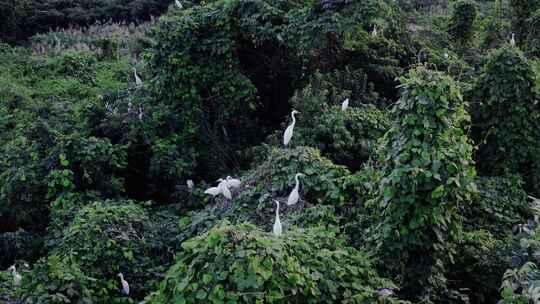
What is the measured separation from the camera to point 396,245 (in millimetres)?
4953

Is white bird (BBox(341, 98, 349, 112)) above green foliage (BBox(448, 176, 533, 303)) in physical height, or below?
above

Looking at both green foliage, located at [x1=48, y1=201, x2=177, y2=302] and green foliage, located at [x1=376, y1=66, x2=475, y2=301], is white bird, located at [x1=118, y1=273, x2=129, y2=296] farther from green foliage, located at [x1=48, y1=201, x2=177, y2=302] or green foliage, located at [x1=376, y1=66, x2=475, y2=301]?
green foliage, located at [x1=376, y1=66, x2=475, y2=301]

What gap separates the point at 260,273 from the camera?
3.97 meters

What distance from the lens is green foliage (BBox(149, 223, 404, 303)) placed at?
399 cm

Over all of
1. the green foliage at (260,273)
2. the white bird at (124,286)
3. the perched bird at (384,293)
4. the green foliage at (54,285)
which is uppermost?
the green foliage at (260,273)

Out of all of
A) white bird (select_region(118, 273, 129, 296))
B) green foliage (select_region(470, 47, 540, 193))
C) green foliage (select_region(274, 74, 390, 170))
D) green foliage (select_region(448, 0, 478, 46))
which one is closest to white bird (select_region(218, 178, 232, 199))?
white bird (select_region(118, 273, 129, 296))

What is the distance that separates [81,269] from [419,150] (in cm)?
334

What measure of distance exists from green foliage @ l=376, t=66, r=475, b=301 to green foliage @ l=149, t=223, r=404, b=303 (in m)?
0.52

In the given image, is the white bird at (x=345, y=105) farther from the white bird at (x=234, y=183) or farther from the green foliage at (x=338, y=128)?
the white bird at (x=234, y=183)

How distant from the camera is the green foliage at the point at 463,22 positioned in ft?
38.5

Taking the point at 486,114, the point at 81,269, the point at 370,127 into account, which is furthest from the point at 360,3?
the point at 81,269

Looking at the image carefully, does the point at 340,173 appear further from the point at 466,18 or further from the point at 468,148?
the point at 466,18

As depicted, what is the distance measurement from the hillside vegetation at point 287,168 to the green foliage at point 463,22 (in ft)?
0.14

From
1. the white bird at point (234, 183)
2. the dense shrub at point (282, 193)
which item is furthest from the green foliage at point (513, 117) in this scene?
the white bird at point (234, 183)
